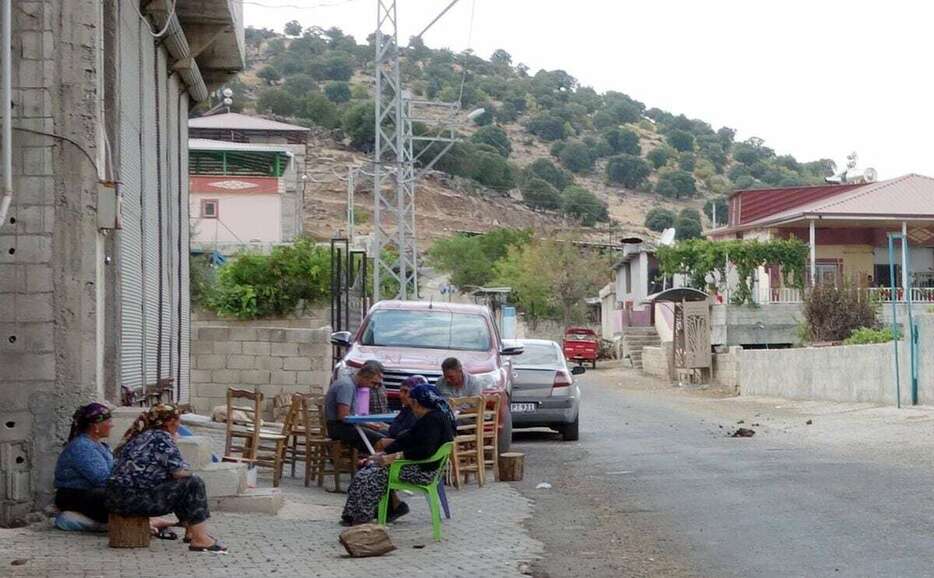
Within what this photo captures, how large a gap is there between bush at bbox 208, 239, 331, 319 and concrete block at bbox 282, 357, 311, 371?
561 centimetres

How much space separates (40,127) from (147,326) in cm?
603

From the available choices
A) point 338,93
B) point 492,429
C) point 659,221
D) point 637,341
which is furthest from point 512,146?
point 492,429

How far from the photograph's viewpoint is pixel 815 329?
137 ft

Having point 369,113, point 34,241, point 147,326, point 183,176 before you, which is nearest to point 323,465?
point 147,326

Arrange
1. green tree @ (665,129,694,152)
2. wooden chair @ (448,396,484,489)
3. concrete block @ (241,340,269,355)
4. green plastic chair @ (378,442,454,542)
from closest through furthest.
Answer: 1. green plastic chair @ (378,442,454,542)
2. wooden chair @ (448,396,484,489)
3. concrete block @ (241,340,269,355)
4. green tree @ (665,129,694,152)

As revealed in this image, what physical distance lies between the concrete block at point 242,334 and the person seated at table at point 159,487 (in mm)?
12354

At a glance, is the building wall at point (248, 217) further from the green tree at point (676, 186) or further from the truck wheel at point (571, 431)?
the green tree at point (676, 186)

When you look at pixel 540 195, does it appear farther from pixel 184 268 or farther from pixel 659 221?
pixel 184 268

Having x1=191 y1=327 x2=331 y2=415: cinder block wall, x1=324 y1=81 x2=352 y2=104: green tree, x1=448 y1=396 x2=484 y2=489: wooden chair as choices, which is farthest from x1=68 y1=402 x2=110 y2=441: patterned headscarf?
x1=324 y1=81 x2=352 y2=104: green tree

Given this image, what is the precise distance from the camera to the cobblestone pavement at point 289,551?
9.55 m

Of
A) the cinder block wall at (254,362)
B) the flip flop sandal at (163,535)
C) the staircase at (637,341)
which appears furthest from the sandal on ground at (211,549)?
the staircase at (637,341)

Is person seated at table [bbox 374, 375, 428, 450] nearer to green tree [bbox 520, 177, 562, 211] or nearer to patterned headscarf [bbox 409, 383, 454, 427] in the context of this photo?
patterned headscarf [bbox 409, 383, 454, 427]

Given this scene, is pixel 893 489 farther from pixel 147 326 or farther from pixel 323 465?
pixel 147 326

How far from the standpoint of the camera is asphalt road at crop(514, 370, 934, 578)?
9.76m
